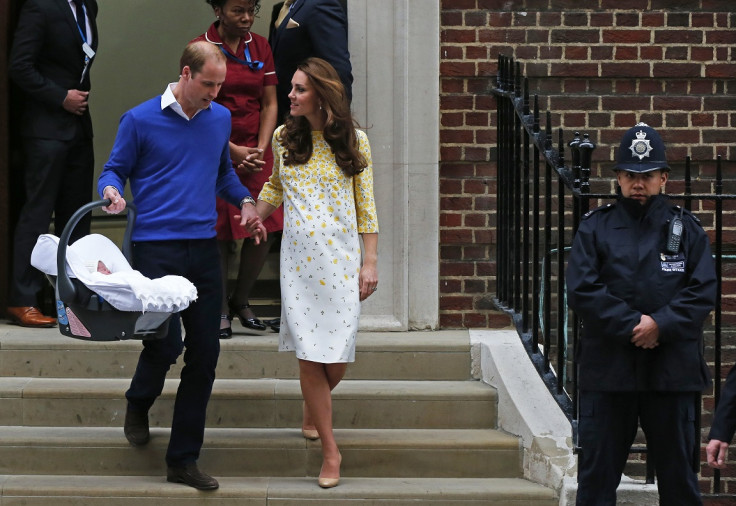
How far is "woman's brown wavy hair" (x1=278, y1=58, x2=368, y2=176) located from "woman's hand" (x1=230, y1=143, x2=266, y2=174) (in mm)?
965

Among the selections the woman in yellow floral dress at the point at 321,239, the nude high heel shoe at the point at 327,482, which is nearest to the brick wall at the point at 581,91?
the woman in yellow floral dress at the point at 321,239

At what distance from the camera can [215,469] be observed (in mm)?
5406

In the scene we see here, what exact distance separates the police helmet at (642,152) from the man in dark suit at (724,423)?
950mm

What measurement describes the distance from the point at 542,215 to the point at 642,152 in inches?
92.7

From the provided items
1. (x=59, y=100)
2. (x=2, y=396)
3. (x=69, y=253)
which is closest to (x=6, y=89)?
(x=59, y=100)

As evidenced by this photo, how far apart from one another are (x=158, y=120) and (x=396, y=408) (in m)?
1.81

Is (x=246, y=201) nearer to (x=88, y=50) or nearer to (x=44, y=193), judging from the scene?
(x=44, y=193)

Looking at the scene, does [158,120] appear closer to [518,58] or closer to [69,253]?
[69,253]

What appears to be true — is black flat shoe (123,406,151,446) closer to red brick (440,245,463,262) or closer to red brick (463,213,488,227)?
red brick (440,245,463,262)

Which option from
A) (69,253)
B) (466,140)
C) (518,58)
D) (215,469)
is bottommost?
(215,469)

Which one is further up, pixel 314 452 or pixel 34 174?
pixel 34 174

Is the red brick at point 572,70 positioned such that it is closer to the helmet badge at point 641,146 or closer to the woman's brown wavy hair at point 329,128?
the woman's brown wavy hair at point 329,128

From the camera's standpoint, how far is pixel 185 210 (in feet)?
16.4

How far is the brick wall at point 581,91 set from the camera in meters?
6.66
